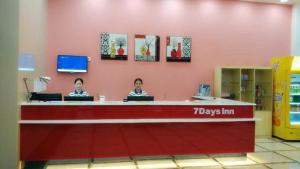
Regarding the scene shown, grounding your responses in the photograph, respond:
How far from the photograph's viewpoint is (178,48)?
25.0ft

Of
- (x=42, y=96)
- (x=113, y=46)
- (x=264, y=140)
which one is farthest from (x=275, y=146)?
(x=42, y=96)

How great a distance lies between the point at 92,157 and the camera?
16.0 feet

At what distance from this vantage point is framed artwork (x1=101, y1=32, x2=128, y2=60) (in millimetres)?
7246

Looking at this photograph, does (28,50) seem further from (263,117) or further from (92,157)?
(263,117)

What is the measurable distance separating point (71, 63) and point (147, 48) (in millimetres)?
1845

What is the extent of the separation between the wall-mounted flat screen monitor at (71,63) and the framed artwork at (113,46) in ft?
1.62

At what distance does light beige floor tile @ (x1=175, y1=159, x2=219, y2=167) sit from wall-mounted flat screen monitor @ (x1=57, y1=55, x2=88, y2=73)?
3283mm

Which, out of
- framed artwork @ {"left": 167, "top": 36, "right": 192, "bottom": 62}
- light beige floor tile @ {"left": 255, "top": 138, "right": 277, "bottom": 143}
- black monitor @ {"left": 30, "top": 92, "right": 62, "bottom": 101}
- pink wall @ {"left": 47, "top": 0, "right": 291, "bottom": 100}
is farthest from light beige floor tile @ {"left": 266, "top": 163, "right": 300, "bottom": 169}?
black monitor @ {"left": 30, "top": 92, "right": 62, "bottom": 101}

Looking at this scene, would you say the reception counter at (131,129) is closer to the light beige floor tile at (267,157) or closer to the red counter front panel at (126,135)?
the red counter front panel at (126,135)

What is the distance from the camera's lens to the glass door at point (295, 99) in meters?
7.36

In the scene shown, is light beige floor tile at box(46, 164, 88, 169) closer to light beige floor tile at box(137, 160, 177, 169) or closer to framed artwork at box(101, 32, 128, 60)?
light beige floor tile at box(137, 160, 177, 169)

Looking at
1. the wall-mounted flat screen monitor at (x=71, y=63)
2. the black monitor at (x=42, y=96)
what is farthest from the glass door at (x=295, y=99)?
the black monitor at (x=42, y=96)

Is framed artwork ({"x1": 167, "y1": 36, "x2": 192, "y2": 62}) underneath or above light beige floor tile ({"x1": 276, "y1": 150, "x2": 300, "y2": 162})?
above

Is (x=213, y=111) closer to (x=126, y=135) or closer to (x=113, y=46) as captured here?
(x=126, y=135)
